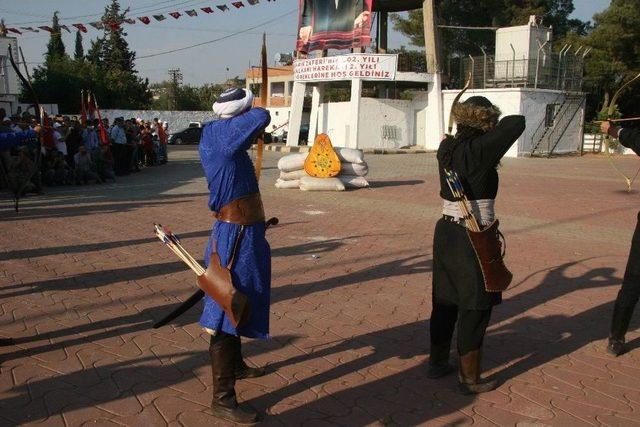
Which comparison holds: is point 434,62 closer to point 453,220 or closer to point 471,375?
point 453,220

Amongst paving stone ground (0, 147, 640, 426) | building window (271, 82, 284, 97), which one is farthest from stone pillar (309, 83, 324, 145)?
building window (271, 82, 284, 97)

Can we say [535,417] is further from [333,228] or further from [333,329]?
[333,228]

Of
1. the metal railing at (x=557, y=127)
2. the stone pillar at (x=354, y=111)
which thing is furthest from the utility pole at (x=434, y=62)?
the metal railing at (x=557, y=127)

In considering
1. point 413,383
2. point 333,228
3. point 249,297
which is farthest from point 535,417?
point 333,228

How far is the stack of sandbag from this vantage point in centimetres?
1386

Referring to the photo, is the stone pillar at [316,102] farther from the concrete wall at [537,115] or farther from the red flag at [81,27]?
the red flag at [81,27]

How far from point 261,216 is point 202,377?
1264 mm

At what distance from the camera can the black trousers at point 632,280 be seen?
175 inches

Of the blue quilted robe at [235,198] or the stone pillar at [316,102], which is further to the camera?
the stone pillar at [316,102]

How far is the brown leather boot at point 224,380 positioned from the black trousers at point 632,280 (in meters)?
Answer: 2.93

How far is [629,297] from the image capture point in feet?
14.8

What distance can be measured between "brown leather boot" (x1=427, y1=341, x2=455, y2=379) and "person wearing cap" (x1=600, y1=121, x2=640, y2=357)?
4.62 ft

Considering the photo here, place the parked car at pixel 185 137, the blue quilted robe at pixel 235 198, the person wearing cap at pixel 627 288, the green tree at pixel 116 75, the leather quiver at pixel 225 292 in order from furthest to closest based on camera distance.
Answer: the green tree at pixel 116 75 < the parked car at pixel 185 137 < the person wearing cap at pixel 627 288 < the blue quilted robe at pixel 235 198 < the leather quiver at pixel 225 292

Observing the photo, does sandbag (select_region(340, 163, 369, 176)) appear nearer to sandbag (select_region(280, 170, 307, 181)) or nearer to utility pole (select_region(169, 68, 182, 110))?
sandbag (select_region(280, 170, 307, 181))
